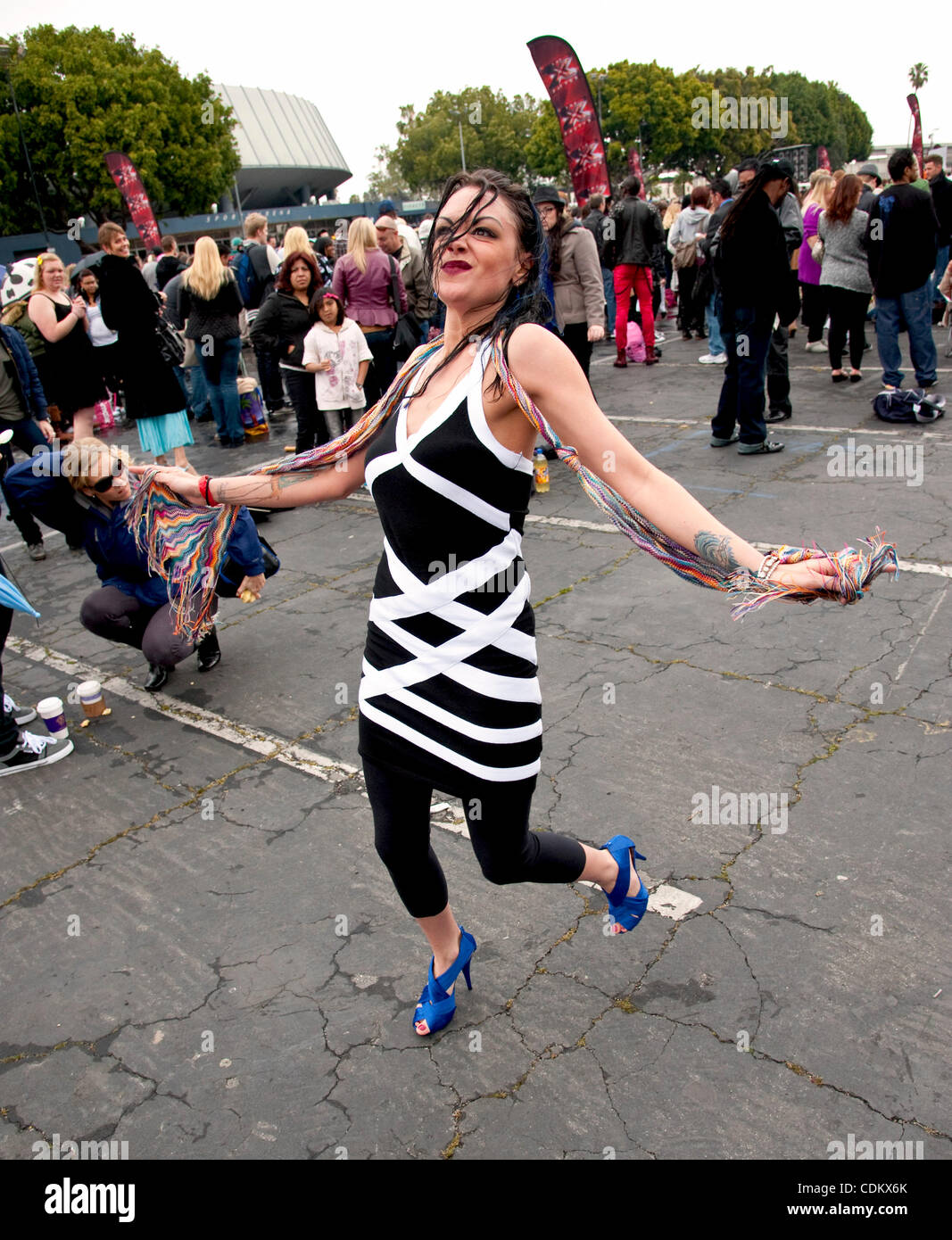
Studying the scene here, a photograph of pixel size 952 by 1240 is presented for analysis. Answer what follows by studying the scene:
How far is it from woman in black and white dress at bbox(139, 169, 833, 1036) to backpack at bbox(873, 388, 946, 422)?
6739 mm

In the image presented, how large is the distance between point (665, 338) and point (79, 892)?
487 inches

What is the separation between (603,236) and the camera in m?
12.0

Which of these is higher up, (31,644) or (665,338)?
(665,338)

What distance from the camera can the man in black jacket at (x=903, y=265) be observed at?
7.48 m

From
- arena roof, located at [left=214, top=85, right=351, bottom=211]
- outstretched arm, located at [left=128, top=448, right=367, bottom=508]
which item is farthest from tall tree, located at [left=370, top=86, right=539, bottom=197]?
outstretched arm, located at [left=128, top=448, right=367, bottom=508]

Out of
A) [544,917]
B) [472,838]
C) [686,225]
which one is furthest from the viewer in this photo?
[686,225]

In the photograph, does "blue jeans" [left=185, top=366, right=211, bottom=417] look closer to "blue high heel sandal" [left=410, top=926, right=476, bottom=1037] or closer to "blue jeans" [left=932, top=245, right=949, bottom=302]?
"blue jeans" [left=932, top=245, right=949, bottom=302]

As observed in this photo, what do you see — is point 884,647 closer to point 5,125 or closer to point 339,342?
point 339,342

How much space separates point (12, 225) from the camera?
134 feet

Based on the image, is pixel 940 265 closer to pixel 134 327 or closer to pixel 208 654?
pixel 134 327

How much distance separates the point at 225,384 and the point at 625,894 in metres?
8.44

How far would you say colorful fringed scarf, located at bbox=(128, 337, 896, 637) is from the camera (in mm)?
1771

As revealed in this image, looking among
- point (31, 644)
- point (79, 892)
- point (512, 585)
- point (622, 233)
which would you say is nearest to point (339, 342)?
point (31, 644)

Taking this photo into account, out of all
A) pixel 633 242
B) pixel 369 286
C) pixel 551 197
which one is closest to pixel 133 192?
pixel 633 242
